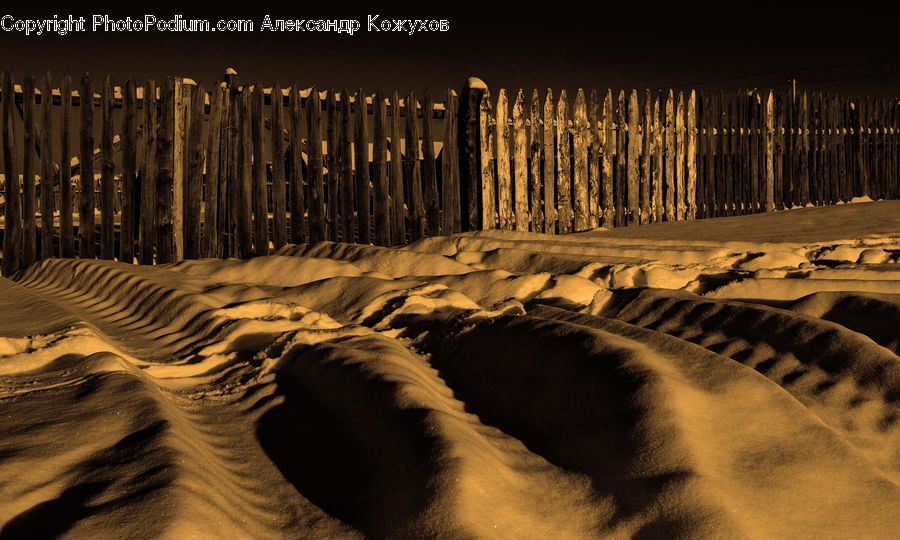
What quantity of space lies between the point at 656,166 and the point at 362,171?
3.64 metres

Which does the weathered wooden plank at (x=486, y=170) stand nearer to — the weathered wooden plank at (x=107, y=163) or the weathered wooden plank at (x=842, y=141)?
the weathered wooden plank at (x=107, y=163)

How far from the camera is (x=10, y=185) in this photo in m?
6.28

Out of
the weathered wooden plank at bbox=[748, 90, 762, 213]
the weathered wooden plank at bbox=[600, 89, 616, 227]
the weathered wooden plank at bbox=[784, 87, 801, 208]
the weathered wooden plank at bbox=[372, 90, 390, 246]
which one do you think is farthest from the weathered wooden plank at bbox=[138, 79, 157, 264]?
the weathered wooden plank at bbox=[784, 87, 801, 208]

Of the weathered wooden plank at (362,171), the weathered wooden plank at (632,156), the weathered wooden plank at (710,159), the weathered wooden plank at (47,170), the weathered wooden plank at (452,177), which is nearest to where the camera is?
the weathered wooden plank at (47,170)

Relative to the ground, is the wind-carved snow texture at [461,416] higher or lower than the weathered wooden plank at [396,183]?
lower

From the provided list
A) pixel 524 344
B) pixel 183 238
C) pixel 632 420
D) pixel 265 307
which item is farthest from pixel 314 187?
pixel 632 420

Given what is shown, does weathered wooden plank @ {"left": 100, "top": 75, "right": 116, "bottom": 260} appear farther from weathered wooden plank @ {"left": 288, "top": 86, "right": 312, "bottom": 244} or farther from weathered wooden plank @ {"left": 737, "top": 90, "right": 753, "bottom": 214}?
weathered wooden plank @ {"left": 737, "top": 90, "right": 753, "bottom": 214}

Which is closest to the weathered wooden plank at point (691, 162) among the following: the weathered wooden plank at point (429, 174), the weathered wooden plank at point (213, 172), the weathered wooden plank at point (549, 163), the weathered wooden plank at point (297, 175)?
the weathered wooden plank at point (549, 163)

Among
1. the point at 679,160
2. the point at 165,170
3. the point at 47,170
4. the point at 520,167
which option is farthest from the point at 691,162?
the point at 47,170

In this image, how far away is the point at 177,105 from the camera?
253 inches

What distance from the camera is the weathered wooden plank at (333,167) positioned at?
6785 millimetres

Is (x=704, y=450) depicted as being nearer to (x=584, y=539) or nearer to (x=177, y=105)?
(x=584, y=539)

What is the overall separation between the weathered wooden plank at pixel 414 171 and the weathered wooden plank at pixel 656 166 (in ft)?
9.86

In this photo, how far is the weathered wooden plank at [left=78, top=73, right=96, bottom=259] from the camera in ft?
20.7
